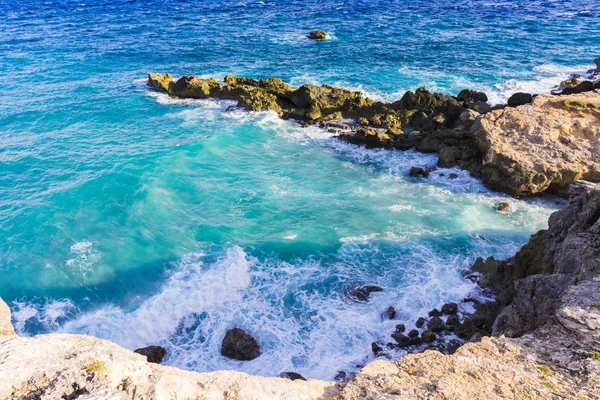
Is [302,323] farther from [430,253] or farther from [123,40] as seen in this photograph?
[123,40]

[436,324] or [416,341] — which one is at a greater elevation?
[436,324]

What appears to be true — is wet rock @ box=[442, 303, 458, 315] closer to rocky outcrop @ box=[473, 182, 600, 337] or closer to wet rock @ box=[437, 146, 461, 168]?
rocky outcrop @ box=[473, 182, 600, 337]

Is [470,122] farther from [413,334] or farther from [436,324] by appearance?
[413,334]

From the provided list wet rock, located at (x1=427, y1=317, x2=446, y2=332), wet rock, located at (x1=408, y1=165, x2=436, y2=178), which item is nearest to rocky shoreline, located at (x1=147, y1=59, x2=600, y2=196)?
wet rock, located at (x1=408, y1=165, x2=436, y2=178)

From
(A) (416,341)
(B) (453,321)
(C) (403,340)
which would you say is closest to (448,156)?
(B) (453,321)

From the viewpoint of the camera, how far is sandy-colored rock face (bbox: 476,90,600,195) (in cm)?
2683

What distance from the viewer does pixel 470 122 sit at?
3425 cm

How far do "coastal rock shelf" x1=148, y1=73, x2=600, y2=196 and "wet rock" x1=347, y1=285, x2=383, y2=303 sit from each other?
1290 centimetres

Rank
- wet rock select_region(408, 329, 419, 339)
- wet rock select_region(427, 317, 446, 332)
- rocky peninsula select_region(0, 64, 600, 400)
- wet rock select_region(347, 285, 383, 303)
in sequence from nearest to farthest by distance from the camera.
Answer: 1. rocky peninsula select_region(0, 64, 600, 400)
2. wet rock select_region(408, 329, 419, 339)
3. wet rock select_region(427, 317, 446, 332)
4. wet rock select_region(347, 285, 383, 303)

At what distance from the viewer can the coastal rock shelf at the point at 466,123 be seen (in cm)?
2734

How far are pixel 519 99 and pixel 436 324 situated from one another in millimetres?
26433

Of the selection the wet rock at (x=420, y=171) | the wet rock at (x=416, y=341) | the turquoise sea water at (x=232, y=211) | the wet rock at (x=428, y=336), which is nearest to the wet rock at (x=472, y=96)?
the turquoise sea water at (x=232, y=211)

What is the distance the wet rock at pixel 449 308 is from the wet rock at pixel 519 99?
2435 centimetres

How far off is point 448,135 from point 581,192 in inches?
656
